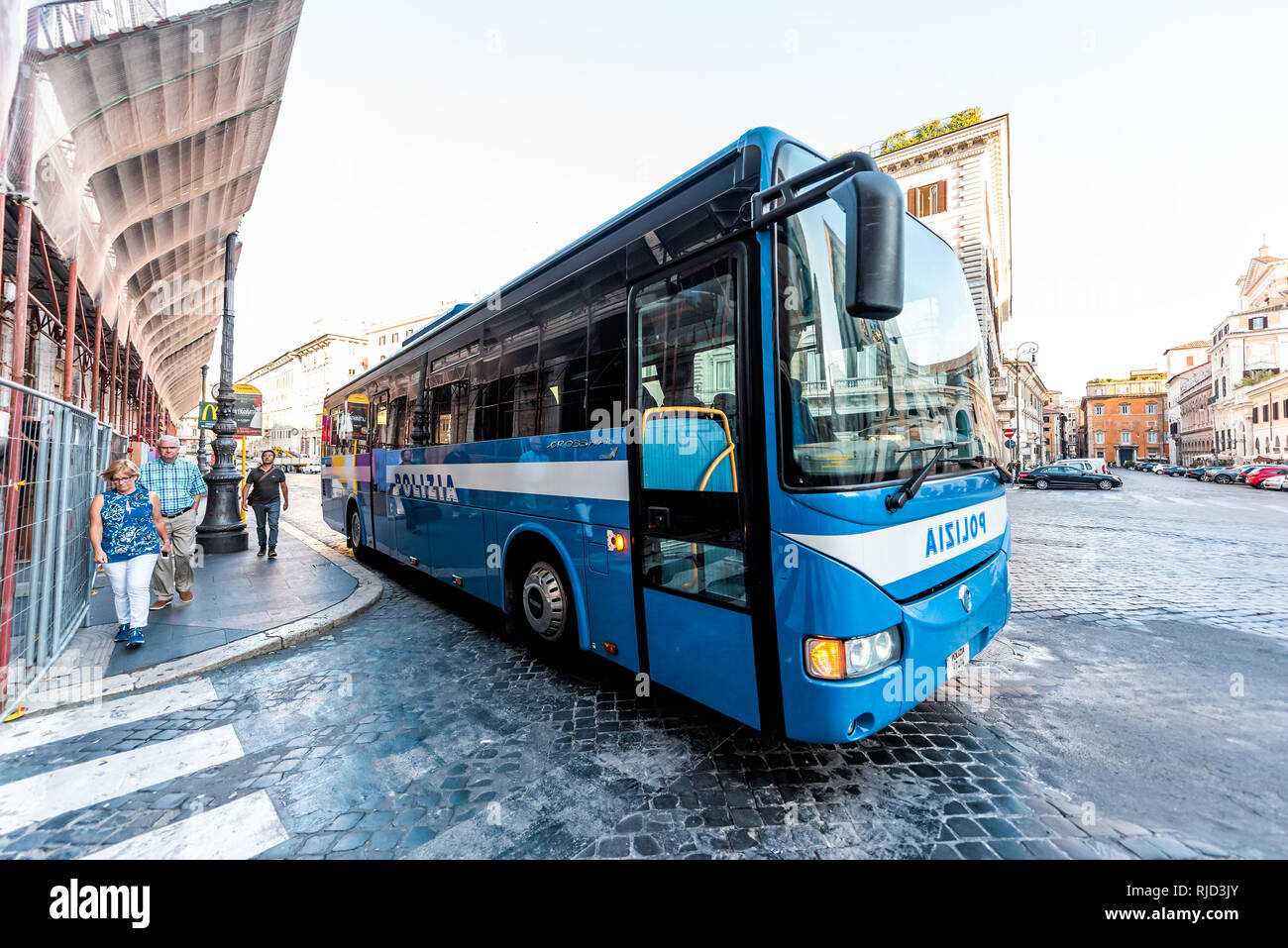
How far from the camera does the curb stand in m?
4.34

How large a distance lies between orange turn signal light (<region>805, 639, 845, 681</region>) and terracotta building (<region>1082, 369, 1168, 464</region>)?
5599 inches

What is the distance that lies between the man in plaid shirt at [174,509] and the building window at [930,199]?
3639 centimetres

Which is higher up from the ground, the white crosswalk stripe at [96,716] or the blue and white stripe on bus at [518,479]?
the blue and white stripe on bus at [518,479]

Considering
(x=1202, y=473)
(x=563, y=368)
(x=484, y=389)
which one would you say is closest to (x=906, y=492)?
(x=563, y=368)

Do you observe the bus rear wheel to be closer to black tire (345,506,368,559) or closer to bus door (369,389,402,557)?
black tire (345,506,368,559)

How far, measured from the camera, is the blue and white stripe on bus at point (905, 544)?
270 centimetres

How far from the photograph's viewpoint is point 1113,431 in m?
118

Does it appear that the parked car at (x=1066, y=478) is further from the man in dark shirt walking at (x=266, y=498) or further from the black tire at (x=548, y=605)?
the man in dark shirt walking at (x=266, y=498)

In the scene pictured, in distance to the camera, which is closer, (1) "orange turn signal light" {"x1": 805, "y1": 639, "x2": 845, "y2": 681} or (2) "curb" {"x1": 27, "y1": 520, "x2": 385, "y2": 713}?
(1) "orange turn signal light" {"x1": 805, "y1": 639, "x2": 845, "y2": 681}

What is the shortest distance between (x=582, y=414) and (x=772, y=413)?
1712mm

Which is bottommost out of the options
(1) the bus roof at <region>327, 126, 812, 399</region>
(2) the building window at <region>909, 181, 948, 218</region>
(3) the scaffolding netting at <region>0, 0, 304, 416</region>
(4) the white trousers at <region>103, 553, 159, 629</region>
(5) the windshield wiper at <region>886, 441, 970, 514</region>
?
(4) the white trousers at <region>103, 553, 159, 629</region>

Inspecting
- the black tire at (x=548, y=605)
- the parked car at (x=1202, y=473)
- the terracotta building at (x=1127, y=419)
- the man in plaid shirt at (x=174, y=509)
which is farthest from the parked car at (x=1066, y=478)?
the terracotta building at (x=1127, y=419)

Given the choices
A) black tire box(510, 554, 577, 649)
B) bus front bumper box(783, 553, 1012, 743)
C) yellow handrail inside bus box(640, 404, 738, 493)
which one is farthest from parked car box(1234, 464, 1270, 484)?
yellow handrail inside bus box(640, 404, 738, 493)
